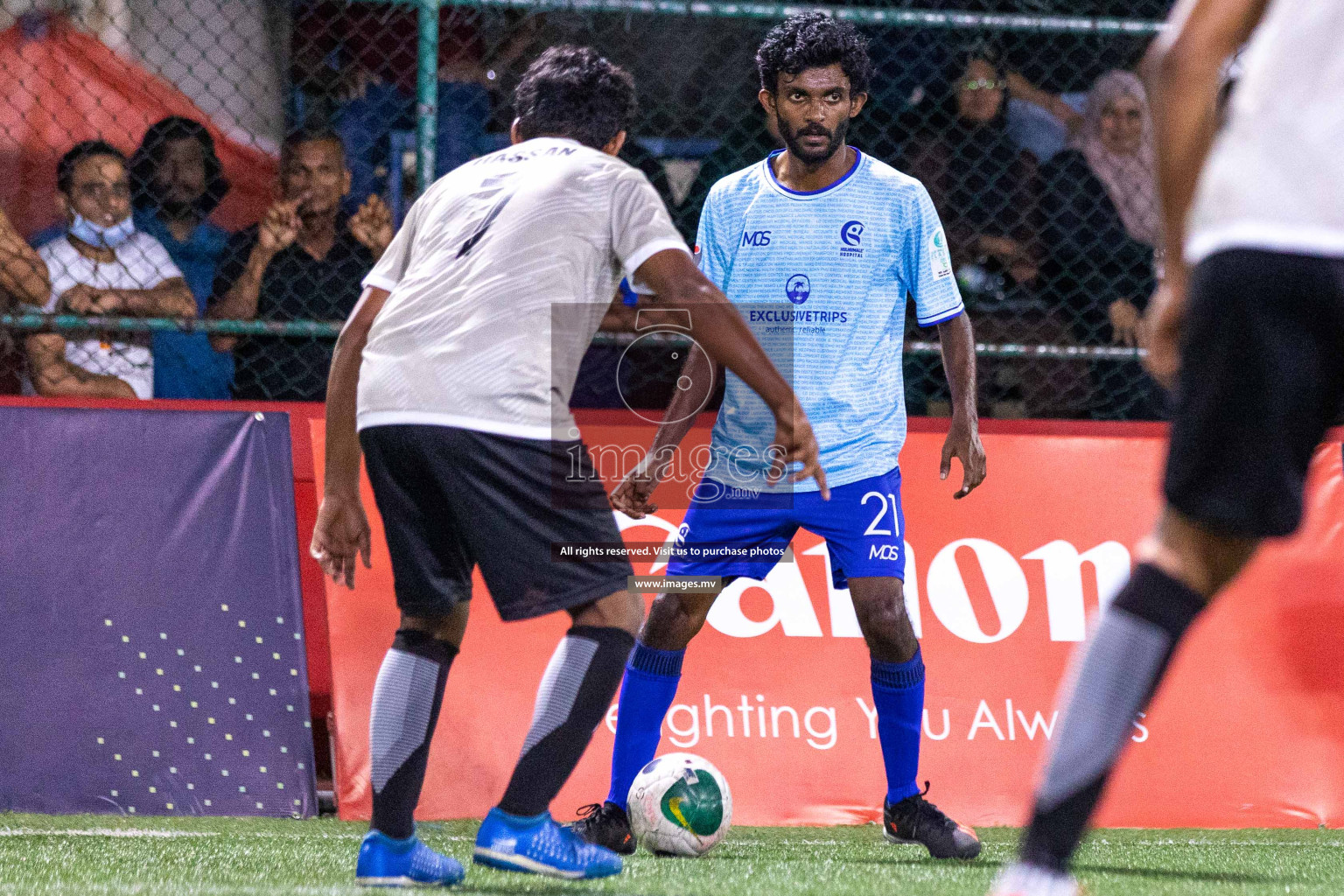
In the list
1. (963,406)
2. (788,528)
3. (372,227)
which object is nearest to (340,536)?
(788,528)

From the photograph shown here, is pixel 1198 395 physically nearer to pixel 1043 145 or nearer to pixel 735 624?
pixel 735 624

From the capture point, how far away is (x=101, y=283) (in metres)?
5.38

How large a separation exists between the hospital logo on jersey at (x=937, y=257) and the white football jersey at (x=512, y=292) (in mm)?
1364

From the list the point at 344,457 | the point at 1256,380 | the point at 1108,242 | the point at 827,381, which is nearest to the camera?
the point at 1256,380

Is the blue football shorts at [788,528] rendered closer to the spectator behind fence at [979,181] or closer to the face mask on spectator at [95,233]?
the spectator behind fence at [979,181]

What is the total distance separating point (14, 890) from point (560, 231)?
68.8 inches

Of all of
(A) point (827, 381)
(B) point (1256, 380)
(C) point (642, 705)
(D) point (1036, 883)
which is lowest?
(C) point (642, 705)

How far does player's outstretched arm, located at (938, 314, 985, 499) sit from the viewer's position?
4.07m

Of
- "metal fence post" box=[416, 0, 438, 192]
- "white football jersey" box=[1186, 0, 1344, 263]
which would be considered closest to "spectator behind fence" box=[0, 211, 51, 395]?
"metal fence post" box=[416, 0, 438, 192]

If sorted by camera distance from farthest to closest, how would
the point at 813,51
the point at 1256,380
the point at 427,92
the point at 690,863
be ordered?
1. the point at 427,92
2. the point at 813,51
3. the point at 690,863
4. the point at 1256,380

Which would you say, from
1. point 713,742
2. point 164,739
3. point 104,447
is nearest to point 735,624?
point 713,742

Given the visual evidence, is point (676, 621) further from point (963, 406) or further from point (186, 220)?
point (186, 220)

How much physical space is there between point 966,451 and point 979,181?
2.31 m

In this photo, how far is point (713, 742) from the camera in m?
4.61
